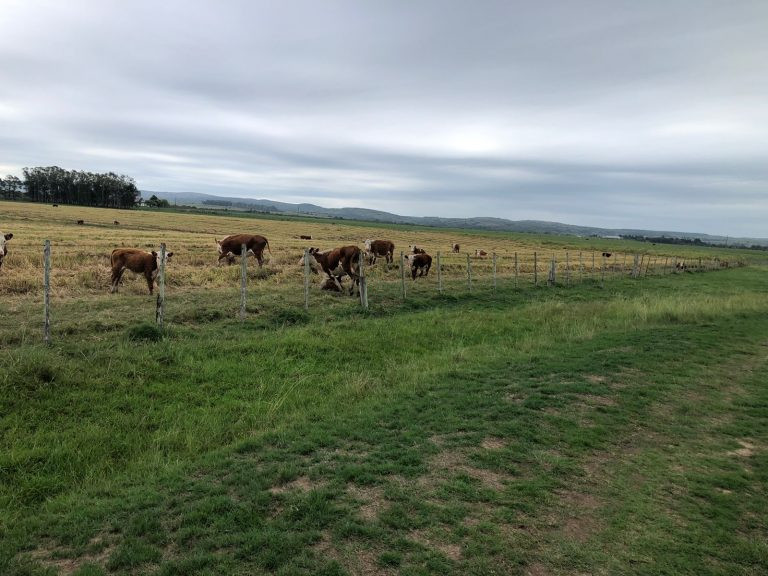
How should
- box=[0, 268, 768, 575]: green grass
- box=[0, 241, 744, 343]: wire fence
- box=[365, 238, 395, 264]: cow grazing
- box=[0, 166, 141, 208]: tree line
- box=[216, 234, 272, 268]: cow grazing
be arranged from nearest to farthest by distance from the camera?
box=[0, 268, 768, 575]: green grass, box=[0, 241, 744, 343]: wire fence, box=[216, 234, 272, 268]: cow grazing, box=[365, 238, 395, 264]: cow grazing, box=[0, 166, 141, 208]: tree line

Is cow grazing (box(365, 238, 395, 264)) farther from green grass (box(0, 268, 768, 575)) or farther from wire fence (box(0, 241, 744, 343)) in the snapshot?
green grass (box(0, 268, 768, 575))

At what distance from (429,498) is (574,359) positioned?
23.2 feet

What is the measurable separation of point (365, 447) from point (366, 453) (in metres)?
0.16

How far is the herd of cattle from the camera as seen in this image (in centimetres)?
1576

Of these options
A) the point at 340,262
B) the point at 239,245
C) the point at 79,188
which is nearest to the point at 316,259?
the point at 340,262

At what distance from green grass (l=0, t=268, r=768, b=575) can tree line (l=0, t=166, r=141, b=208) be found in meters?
106

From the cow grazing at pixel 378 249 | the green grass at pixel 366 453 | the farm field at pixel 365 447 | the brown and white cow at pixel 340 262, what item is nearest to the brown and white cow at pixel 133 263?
the farm field at pixel 365 447

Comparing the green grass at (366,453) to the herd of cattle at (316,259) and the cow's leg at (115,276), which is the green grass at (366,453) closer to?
the cow's leg at (115,276)

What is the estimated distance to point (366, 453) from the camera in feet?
19.7

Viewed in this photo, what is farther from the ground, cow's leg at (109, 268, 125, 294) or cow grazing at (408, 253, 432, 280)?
cow grazing at (408, 253, 432, 280)

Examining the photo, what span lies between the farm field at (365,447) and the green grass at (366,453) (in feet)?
0.09

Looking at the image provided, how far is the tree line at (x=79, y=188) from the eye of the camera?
10469 centimetres

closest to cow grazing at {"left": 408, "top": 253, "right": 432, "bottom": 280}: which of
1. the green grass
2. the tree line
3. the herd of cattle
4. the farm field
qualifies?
the herd of cattle

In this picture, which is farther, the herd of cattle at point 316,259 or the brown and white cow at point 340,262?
the brown and white cow at point 340,262
